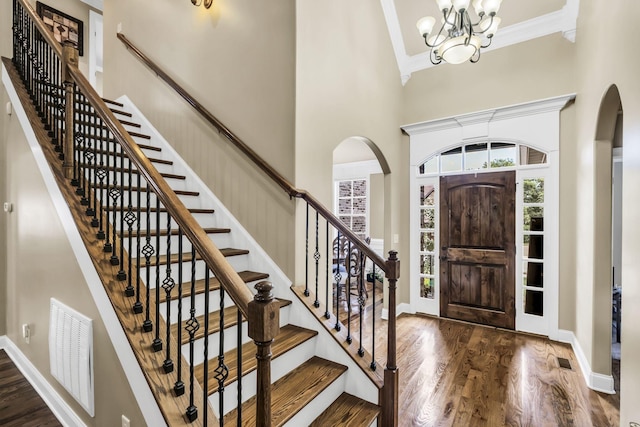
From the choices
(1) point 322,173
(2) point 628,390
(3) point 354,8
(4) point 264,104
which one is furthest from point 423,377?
(3) point 354,8

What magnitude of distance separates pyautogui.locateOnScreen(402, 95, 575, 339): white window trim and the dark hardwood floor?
13.5 feet

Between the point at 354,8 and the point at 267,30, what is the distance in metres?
1.26

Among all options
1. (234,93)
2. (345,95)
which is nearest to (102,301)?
(234,93)

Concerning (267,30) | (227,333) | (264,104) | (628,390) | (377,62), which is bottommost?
(628,390)

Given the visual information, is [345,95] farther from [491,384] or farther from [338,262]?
[491,384]

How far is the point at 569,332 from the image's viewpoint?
350 cm

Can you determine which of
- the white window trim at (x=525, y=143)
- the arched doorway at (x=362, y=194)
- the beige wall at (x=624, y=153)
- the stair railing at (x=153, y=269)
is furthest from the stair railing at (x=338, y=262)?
the arched doorway at (x=362, y=194)

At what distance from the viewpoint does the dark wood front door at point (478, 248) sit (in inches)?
152

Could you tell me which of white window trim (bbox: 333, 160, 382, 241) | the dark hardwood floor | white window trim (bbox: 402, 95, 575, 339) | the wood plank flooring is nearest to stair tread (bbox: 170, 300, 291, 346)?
the dark hardwood floor

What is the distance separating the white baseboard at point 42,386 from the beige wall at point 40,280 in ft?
0.15

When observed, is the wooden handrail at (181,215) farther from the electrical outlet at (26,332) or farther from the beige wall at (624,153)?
the beige wall at (624,153)

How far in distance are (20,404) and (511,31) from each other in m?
5.94

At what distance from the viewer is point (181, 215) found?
131 centimetres

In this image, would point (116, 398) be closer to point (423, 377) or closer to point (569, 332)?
point (423, 377)
